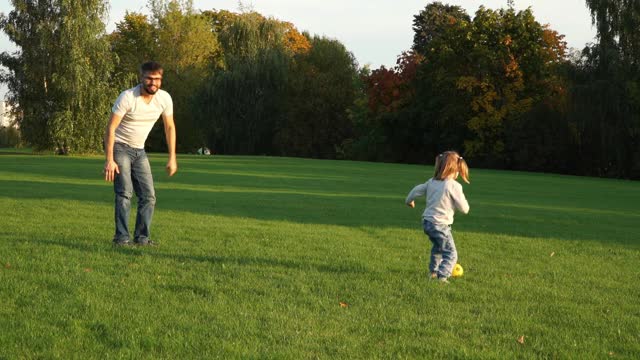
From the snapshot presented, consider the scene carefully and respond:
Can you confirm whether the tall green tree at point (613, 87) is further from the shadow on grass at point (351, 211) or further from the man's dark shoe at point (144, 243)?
the man's dark shoe at point (144, 243)

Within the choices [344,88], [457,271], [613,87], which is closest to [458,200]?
[457,271]

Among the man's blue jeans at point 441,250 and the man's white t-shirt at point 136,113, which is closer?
the man's blue jeans at point 441,250

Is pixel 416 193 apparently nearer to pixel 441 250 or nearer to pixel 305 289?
pixel 441 250

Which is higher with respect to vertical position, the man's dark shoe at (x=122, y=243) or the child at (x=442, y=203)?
the child at (x=442, y=203)

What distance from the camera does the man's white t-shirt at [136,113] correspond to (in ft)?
34.0

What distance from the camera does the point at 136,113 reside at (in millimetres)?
10469

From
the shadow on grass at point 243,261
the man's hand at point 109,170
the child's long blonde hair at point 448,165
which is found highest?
the child's long blonde hair at point 448,165

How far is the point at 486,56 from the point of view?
197ft

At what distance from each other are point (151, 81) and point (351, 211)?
8.47 m

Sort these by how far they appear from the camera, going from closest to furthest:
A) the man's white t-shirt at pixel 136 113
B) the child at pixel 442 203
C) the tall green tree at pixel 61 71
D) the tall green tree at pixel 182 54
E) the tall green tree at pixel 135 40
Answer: the child at pixel 442 203 → the man's white t-shirt at pixel 136 113 → the tall green tree at pixel 61 71 → the tall green tree at pixel 182 54 → the tall green tree at pixel 135 40

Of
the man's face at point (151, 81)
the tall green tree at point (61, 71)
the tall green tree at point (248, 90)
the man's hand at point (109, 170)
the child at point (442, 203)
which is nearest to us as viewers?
the child at point (442, 203)

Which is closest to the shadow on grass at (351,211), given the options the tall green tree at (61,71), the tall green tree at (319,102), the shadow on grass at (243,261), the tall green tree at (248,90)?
the shadow on grass at (243,261)

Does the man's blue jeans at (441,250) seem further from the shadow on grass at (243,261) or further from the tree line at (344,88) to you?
the tree line at (344,88)

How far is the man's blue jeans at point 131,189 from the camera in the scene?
10500mm
